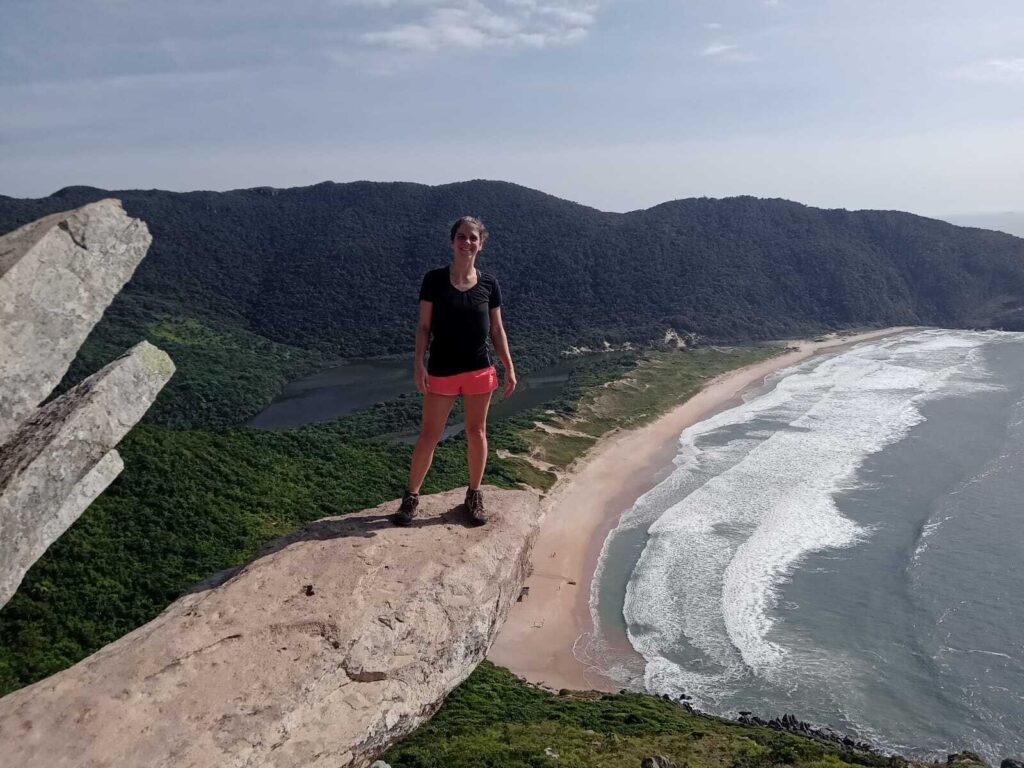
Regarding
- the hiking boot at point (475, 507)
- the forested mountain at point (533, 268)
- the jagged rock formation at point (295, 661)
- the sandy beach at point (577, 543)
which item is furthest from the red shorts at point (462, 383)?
the forested mountain at point (533, 268)

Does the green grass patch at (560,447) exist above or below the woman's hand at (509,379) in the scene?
below

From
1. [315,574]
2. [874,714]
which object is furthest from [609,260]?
[315,574]

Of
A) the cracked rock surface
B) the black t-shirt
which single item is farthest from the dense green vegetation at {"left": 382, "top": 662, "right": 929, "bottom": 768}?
the cracked rock surface

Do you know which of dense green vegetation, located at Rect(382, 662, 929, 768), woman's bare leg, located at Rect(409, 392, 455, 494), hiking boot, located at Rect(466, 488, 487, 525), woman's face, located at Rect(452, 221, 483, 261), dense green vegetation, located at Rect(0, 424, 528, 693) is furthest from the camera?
dense green vegetation, located at Rect(0, 424, 528, 693)

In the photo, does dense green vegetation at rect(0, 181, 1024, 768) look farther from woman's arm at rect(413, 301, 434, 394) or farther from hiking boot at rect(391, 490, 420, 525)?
woman's arm at rect(413, 301, 434, 394)

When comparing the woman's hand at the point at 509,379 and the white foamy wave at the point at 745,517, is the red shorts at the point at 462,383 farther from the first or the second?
the white foamy wave at the point at 745,517

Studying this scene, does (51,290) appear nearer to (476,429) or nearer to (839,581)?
(476,429)

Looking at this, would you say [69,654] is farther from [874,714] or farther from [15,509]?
[874,714]
